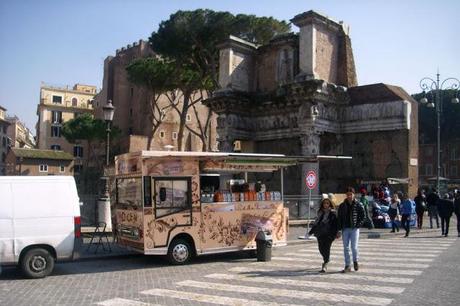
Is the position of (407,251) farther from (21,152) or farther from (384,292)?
(21,152)

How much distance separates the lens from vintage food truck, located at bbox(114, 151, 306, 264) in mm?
12148

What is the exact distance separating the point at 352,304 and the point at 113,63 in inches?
3383

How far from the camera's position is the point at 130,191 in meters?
12.8

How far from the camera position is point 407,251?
1424 centimetres

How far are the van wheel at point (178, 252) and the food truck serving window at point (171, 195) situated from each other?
0.79 meters

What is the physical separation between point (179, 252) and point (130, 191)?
6.60 ft

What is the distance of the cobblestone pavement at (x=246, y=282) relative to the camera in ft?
26.8

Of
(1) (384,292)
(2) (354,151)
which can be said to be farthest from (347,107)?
(1) (384,292)

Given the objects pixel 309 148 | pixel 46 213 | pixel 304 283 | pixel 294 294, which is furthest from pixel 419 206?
pixel 46 213

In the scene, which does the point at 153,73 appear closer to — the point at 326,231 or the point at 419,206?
the point at 419,206

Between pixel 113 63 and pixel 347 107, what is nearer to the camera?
pixel 347 107

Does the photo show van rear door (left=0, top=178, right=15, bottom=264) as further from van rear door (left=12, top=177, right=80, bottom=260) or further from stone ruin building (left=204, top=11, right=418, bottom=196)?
stone ruin building (left=204, top=11, right=418, bottom=196)

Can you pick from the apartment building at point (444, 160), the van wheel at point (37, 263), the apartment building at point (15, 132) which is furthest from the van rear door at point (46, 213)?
the apartment building at point (15, 132)

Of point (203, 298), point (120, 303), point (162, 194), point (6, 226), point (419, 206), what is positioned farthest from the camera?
point (419, 206)
